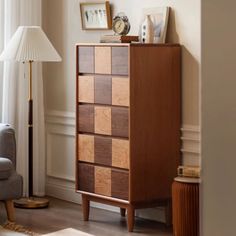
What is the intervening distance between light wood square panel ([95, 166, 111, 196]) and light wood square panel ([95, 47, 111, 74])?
2.32 feet

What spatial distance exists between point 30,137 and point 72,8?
3.95 ft

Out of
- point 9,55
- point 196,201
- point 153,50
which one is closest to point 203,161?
point 196,201

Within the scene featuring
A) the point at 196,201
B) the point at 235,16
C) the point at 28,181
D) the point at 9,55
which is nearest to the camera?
the point at 235,16

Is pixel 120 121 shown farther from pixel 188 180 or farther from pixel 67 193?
pixel 67 193

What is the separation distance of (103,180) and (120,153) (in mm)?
292

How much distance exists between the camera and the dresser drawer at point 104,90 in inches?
144

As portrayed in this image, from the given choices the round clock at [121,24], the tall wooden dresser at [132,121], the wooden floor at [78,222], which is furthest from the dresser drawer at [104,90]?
the wooden floor at [78,222]

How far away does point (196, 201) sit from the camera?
3.30 meters

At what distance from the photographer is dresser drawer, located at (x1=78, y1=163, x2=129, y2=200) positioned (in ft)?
12.2

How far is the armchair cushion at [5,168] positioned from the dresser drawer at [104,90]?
2.32 feet

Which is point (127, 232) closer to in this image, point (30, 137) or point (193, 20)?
point (30, 137)

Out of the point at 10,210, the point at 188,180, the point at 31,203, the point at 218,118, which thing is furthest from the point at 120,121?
the point at 218,118

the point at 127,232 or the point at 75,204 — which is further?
the point at 75,204

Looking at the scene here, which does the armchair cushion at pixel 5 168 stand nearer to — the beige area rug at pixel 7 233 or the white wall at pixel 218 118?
the beige area rug at pixel 7 233
